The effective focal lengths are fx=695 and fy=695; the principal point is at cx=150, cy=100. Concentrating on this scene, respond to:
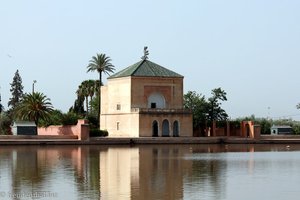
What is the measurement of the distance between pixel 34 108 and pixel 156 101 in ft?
36.4

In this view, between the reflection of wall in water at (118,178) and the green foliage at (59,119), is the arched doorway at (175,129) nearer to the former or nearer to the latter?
the green foliage at (59,119)

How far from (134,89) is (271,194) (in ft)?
143

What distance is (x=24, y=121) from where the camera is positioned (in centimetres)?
5934

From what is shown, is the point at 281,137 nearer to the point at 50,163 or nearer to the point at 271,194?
the point at 50,163

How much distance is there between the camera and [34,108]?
61.3 meters

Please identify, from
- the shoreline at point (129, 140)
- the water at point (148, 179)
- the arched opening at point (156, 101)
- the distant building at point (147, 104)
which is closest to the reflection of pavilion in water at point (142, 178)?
the water at point (148, 179)

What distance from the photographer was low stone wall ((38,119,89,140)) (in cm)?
5597

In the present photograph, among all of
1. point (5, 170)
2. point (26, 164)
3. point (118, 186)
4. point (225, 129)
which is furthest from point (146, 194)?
point (225, 129)

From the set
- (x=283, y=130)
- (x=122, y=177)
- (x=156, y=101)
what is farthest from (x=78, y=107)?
(x=122, y=177)

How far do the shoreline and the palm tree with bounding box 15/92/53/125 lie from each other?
242 inches

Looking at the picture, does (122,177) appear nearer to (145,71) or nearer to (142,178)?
(142,178)

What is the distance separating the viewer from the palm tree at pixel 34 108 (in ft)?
200

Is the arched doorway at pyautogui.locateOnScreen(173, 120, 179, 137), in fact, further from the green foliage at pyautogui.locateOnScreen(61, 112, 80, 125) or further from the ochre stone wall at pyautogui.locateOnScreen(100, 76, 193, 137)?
the green foliage at pyautogui.locateOnScreen(61, 112, 80, 125)

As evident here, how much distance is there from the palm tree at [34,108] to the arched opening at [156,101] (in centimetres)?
908
